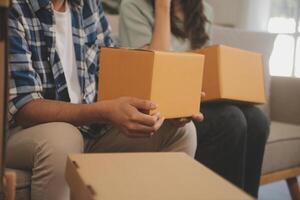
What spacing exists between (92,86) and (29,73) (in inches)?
9.1

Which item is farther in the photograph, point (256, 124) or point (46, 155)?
point (256, 124)

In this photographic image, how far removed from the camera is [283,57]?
3.03m

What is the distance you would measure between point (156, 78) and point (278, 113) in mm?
1208

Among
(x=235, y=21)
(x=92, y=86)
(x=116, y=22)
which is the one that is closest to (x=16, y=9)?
(x=92, y=86)

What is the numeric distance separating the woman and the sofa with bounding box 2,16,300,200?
148 millimetres

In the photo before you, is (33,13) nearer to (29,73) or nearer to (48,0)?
(48,0)

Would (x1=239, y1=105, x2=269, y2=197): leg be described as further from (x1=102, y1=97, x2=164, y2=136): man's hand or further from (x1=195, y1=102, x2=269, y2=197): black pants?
(x1=102, y1=97, x2=164, y2=136): man's hand

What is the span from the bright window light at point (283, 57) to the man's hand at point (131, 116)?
218 cm

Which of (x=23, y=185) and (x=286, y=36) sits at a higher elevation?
(x=286, y=36)

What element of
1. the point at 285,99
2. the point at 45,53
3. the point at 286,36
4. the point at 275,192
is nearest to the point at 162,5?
the point at 45,53

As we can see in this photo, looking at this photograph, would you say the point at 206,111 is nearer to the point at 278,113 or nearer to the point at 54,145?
the point at 54,145

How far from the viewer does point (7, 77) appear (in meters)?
0.59

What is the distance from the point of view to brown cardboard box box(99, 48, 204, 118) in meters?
1.02

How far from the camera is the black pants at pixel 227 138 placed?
4.59 ft
